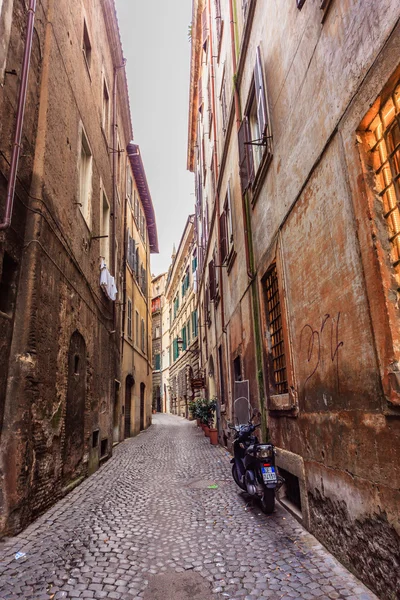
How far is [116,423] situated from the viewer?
12414mm

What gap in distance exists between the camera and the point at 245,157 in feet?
24.2

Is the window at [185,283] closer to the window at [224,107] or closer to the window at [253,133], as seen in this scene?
the window at [224,107]

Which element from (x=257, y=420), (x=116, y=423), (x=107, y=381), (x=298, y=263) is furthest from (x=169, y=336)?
(x=298, y=263)

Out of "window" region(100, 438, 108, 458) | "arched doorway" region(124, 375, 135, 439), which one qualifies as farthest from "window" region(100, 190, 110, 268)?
"arched doorway" region(124, 375, 135, 439)

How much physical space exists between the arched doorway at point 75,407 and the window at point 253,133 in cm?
416

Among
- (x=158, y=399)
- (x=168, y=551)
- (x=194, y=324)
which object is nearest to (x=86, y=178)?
(x=168, y=551)

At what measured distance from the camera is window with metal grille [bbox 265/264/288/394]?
5660 millimetres

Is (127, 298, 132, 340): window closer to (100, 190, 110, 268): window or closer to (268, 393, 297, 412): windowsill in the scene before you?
(100, 190, 110, 268): window

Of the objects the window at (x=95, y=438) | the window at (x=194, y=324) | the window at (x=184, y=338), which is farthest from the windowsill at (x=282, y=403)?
the window at (x=184, y=338)

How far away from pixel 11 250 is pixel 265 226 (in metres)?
3.53

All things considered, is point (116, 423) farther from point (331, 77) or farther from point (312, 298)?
point (331, 77)

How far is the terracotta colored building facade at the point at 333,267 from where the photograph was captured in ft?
9.08

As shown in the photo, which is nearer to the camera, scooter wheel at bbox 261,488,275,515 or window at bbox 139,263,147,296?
scooter wheel at bbox 261,488,275,515

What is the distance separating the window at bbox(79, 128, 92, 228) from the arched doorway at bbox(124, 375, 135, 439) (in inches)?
323
